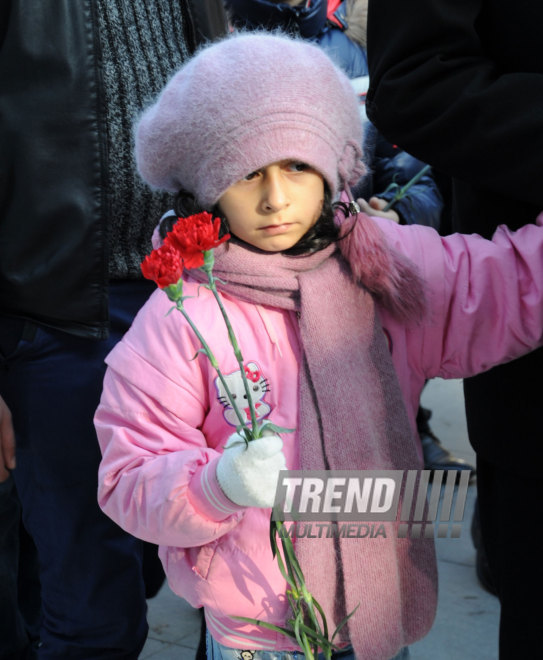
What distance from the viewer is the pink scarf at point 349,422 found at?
1616mm

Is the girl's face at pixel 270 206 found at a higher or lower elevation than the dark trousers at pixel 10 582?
higher

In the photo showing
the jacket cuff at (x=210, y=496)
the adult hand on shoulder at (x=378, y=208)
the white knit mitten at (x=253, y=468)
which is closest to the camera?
the white knit mitten at (x=253, y=468)

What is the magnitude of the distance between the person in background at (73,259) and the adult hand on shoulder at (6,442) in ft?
0.15

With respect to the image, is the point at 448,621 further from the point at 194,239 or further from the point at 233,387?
the point at 194,239

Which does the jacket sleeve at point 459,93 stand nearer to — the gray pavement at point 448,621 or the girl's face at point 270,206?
the girl's face at point 270,206

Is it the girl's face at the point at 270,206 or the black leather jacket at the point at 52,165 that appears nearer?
the girl's face at the point at 270,206

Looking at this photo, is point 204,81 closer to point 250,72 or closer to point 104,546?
point 250,72

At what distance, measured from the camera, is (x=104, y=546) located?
2.17m

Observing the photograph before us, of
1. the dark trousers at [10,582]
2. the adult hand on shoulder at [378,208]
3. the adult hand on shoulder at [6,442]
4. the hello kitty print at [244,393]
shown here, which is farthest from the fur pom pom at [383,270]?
the dark trousers at [10,582]

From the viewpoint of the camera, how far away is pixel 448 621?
2.97m

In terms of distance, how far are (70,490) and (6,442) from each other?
0.19 meters

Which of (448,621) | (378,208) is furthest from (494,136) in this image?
(448,621)

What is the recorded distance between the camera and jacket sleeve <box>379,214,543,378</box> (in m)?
1.62

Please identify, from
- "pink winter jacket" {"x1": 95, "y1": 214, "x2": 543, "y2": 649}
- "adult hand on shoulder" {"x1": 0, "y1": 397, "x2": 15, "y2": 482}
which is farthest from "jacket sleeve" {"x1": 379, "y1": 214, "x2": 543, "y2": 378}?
"adult hand on shoulder" {"x1": 0, "y1": 397, "x2": 15, "y2": 482}
